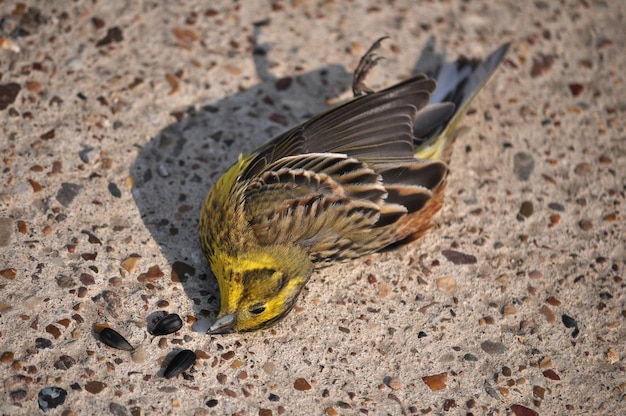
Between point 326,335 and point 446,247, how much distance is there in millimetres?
1107

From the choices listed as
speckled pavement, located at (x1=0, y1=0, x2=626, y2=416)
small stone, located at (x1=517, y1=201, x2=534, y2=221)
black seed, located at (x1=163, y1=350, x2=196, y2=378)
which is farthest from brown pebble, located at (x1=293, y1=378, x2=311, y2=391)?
small stone, located at (x1=517, y1=201, x2=534, y2=221)

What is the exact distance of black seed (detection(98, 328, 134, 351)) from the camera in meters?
4.38

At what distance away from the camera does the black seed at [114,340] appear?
14.4 ft

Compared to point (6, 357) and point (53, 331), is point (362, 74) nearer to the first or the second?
point (53, 331)

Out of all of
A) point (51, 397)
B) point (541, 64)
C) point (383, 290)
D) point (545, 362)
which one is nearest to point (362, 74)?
point (383, 290)

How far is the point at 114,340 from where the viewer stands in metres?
4.38

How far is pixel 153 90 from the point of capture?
18.7ft

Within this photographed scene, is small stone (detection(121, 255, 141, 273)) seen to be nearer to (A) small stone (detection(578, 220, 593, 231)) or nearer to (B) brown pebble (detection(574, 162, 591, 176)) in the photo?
(A) small stone (detection(578, 220, 593, 231))

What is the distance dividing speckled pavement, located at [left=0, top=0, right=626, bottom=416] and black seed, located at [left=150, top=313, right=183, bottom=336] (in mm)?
49

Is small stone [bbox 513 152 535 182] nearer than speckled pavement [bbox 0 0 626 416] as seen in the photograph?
No

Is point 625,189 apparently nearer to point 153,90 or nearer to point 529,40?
point 529,40

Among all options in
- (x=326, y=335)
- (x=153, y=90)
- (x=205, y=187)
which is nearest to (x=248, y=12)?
(x=153, y=90)

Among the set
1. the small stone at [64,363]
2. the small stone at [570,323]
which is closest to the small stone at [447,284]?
the small stone at [570,323]

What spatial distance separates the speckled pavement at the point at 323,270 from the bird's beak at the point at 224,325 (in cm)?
23
